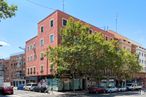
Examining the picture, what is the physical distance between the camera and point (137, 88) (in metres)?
84.7

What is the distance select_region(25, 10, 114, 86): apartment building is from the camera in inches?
2518

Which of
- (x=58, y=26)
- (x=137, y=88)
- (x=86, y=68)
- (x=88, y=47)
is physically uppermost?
(x=58, y=26)

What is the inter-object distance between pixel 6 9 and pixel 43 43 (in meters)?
51.3

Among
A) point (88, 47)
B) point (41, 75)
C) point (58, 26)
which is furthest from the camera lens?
point (41, 75)

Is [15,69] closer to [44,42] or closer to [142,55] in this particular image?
[44,42]

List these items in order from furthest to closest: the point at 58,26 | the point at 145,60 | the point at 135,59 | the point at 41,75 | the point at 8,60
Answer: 1. the point at 145,60
2. the point at 8,60
3. the point at 135,59
4. the point at 41,75
5. the point at 58,26

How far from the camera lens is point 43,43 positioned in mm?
70188

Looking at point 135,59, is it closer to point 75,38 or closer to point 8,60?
point 75,38

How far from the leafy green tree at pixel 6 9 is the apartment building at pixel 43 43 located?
4384cm

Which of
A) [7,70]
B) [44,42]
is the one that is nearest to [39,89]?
[44,42]

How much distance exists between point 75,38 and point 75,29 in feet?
5.13

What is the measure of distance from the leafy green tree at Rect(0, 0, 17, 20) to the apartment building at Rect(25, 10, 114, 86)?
43.8m

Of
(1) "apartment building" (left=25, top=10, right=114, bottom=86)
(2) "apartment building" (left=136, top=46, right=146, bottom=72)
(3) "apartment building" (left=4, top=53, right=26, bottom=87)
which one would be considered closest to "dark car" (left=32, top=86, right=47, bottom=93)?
(1) "apartment building" (left=25, top=10, right=114, bottom=86)

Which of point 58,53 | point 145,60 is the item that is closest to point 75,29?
point 58,53
